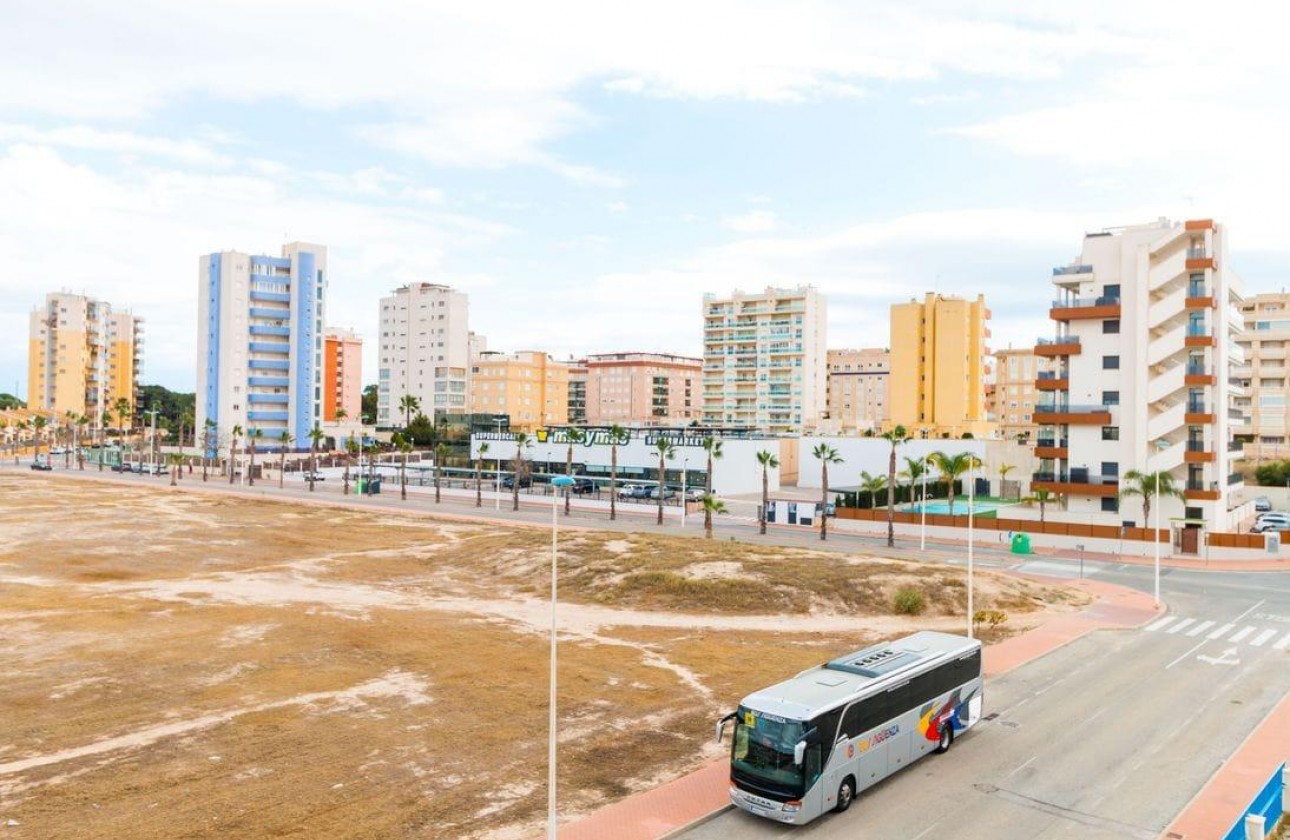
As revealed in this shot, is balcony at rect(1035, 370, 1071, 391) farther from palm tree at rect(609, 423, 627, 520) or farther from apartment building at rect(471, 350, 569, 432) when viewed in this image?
apartment building at rect(471, 350, 569, 432)

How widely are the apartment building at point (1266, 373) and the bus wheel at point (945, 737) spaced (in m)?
126

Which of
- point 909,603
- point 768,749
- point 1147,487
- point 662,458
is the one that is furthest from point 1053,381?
point 768,749

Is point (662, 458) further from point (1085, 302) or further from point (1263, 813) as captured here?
point (1263, 813)

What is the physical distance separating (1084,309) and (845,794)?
A: 67.2 m

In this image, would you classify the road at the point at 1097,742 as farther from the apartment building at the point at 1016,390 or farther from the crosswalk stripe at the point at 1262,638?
the apartment building at the point at 1016,390

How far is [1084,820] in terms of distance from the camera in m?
21.6

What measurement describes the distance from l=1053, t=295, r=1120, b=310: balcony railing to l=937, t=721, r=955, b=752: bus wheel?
6187 cm

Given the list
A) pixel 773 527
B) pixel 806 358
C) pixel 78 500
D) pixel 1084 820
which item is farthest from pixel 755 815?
pixel 806 358

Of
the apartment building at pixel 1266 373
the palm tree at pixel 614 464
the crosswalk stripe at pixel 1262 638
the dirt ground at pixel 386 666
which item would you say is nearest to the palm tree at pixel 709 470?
the palm tree at pixel 614 464

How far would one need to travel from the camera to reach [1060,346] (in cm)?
7962

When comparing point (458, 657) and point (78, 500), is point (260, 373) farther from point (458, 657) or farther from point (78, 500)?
point (458, 657)

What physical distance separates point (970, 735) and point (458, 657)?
19.3 meters

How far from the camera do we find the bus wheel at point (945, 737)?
2598 centimetres

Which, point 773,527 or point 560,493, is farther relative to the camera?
point 560,493
